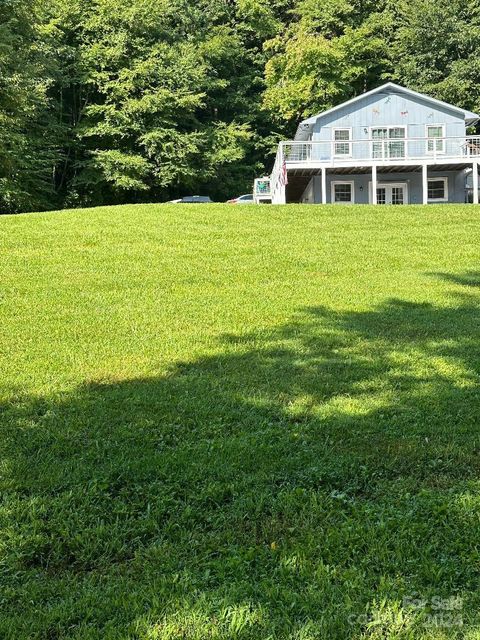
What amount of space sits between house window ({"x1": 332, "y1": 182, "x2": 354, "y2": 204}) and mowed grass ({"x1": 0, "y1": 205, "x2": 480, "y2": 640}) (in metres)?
17.8

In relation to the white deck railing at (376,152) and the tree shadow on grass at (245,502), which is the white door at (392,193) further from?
the tree shadow on grass at (245,502)

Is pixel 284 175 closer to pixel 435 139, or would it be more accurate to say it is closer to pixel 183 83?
pixel 435 139

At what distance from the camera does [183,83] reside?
95.6ft

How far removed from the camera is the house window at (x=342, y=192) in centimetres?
2452

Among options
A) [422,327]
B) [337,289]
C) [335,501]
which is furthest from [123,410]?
[337,289]

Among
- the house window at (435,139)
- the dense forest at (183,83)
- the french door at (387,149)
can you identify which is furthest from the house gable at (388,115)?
the dense forest at (183,83)

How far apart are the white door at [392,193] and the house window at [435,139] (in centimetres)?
202

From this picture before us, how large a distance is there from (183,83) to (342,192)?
10.5 m

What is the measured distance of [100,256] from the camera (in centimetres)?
882

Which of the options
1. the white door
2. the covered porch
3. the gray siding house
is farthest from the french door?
the white door

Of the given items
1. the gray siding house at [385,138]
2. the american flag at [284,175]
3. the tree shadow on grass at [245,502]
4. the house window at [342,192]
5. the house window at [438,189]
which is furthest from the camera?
the house window at [438,189]

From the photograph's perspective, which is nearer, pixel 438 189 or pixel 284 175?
pixel 284 175

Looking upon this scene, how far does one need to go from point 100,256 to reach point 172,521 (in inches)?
263

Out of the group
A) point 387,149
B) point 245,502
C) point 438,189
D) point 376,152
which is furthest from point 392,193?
point 245,502
